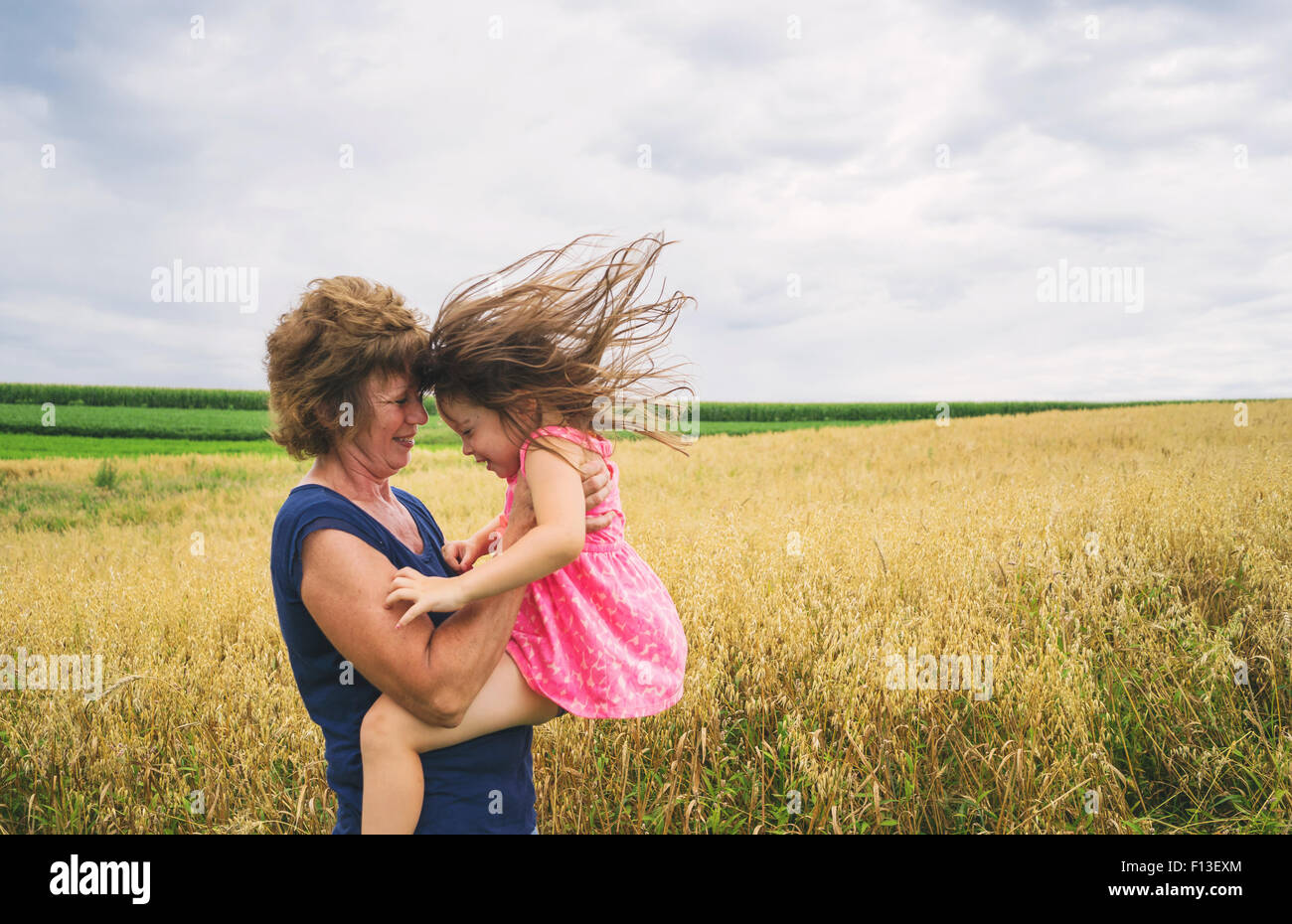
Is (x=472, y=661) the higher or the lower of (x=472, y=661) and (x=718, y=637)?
the higher

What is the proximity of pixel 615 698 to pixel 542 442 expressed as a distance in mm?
739

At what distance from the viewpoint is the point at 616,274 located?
238 centimetres

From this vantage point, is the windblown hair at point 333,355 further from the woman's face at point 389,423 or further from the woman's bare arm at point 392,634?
the woman's bare arm at point 392,634

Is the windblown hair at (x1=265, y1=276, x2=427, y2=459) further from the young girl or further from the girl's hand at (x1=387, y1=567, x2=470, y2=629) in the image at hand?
the girl's hand at (x1=387, y1=567, x2=470, y2=629)

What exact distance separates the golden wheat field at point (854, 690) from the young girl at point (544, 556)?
1.00 meters

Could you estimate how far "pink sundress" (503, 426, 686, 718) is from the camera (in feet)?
6.48

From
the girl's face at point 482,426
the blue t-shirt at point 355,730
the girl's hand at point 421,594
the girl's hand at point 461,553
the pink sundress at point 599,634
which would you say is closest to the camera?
the girl's hand at point 421,594

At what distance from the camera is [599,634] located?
203 cm

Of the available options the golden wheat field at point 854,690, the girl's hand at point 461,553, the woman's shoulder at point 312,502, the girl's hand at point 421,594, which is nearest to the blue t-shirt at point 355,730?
the woman's shoulder at point 312,502

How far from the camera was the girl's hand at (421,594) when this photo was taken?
1716mm

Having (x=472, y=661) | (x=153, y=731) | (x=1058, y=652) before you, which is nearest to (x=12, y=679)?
(x=153, y=731)

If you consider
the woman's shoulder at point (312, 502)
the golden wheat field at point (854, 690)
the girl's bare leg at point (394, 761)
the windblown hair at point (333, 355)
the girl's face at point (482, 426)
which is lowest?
the golden wheat field at point (854, 690)

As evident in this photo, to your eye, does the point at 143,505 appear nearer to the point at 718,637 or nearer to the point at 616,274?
the point at 718,637

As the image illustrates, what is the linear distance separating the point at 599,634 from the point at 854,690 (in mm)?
1683
